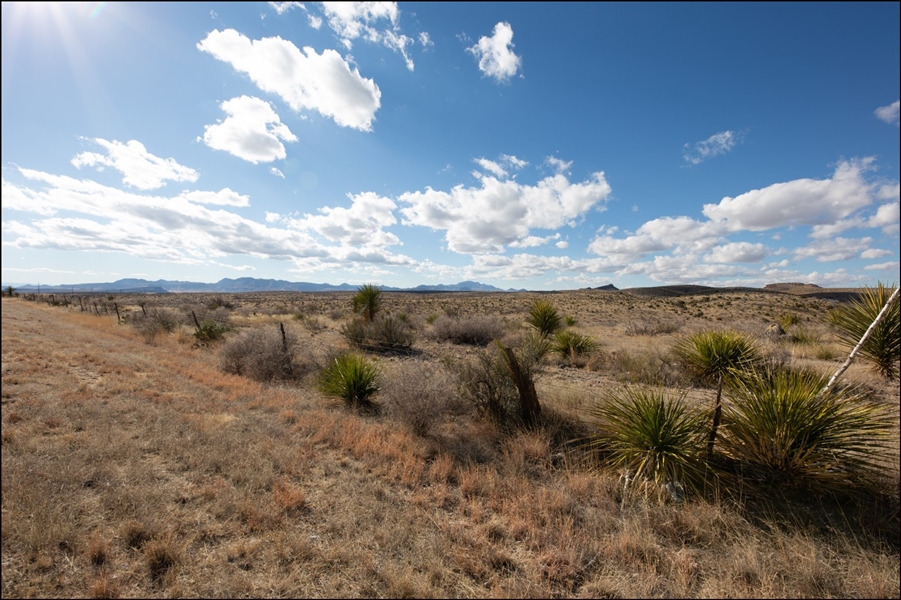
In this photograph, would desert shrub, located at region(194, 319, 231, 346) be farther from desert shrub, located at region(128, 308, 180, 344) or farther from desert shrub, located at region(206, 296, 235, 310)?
desert shrub, located at region(206, 296, 235, 310)

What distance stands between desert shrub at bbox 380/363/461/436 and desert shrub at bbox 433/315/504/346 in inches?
348

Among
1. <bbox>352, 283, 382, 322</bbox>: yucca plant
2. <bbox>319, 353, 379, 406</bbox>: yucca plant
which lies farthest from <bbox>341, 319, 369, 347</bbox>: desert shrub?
<bbox>319, 353, 379, 406</bbox>: yucca plant

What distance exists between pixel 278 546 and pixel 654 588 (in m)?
3.38

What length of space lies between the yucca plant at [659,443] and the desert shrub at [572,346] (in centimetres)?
761

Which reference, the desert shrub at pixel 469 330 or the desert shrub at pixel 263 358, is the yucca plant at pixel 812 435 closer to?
the desert shrub at pixel 263 358

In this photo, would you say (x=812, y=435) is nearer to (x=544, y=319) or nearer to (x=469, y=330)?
(x=544, y=319)

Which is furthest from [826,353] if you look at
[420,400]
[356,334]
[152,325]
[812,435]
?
[152,325]

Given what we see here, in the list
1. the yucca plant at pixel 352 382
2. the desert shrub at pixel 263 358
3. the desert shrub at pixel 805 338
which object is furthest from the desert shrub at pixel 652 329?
the desert shrub at pixel 263 358

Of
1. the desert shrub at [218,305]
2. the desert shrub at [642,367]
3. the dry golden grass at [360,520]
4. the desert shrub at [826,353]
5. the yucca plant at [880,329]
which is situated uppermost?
the yucca plant at [880,329]

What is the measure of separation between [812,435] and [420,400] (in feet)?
17.2

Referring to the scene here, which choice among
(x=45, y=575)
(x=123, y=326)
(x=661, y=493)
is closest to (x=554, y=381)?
(x=661, y=493)

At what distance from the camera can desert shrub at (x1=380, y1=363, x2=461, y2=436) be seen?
6602 mm

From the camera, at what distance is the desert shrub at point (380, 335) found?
1566 cm

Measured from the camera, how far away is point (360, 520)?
3.99 metres
